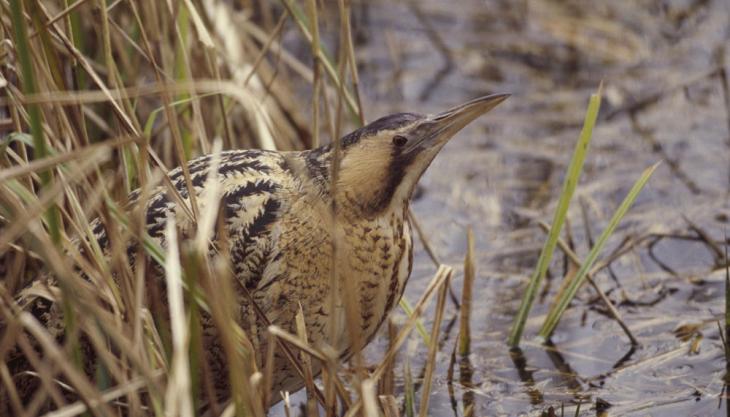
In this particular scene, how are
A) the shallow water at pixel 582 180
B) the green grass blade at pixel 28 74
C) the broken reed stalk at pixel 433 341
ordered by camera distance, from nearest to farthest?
the green grass blade at pixel 28 74 → the broken reed stalk at pixel 433 341 → the shallow water at pixel 582 180

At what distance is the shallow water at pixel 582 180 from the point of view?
3803 millimetres

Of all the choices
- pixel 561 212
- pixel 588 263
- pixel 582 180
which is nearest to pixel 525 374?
pixel 588 263

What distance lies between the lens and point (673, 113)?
5.75 m

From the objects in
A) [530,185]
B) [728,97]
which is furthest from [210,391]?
[728,97]

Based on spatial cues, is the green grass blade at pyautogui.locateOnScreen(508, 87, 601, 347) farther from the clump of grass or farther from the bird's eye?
→ the bird's eye

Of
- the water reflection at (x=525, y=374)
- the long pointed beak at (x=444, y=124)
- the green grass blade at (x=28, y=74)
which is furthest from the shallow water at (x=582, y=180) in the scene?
the green grass blade at (x=28, y=74)

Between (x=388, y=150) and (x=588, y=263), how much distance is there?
79 centimetres

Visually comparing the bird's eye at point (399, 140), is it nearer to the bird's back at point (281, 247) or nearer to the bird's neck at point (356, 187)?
the bird's neck at point (356, 187)

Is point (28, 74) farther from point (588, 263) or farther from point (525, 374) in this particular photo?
point (525, 374)

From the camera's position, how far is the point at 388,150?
318 cm

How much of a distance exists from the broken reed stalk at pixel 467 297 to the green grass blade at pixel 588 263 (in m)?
0.24

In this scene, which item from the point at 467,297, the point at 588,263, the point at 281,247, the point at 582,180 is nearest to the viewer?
the point at 281,247

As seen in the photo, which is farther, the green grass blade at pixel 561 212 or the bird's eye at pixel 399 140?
the green grass blade at pixel 561 212

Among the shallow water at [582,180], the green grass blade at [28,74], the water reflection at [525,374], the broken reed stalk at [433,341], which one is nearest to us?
the green grass blade at [28,74]
